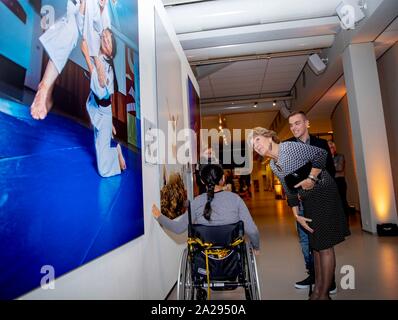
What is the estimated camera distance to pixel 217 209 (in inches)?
79.5

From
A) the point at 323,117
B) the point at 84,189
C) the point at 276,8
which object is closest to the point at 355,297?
the point at 84,189

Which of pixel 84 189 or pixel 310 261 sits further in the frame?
pixel 310 261

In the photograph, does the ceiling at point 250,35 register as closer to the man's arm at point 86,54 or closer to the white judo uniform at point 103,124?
the white judo uniform at point 103,124

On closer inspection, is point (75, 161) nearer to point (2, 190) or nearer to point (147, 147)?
point (2, 190)

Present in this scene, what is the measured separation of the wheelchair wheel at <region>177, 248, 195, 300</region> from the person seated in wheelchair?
230mm

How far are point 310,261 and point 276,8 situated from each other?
324cm

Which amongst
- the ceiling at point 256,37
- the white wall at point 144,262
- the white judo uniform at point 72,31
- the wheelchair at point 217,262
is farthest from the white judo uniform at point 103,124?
the ceiling at point 256,37

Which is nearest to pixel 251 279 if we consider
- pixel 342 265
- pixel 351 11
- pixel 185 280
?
pixel 185 280

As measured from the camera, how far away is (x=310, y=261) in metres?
2.72

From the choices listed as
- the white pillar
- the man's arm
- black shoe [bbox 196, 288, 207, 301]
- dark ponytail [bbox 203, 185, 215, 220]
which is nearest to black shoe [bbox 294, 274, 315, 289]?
black shoe [bbox 196, 288, 207, 301]

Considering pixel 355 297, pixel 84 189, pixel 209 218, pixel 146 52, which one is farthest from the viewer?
pixel 146 52

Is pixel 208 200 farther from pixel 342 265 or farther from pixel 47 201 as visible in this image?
pixel 342 265

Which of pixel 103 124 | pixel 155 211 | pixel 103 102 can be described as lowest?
pixel 155 211

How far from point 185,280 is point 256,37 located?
4.23 m
